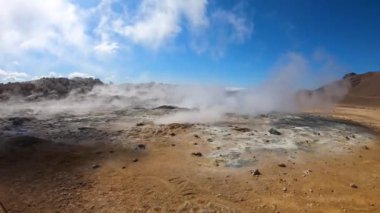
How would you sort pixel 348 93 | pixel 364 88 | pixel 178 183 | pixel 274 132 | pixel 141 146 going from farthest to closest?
pixel 364 88 < pixel 348 93 < pixel 274 132 < pixel 141 146 < pixel 178 183

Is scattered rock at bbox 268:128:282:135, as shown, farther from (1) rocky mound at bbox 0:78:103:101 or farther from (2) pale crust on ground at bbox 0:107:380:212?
(1) rocky mound at bbox 0:78:103:101

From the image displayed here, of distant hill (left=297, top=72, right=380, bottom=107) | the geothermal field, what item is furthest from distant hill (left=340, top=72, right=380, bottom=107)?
the geothermal field

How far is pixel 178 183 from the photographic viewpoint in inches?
351

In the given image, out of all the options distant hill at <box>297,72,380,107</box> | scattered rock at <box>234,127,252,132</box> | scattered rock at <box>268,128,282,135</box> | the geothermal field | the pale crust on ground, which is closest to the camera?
the pale crust on ground

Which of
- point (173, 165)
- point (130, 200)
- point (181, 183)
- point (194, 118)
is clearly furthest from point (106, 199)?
→ point (194, 118)

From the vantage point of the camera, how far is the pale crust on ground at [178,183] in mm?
7672

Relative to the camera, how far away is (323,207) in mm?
7711

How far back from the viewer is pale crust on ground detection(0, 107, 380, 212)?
7.67m

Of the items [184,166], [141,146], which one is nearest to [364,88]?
[141,146]

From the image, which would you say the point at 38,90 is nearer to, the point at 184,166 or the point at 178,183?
the point at 184,166

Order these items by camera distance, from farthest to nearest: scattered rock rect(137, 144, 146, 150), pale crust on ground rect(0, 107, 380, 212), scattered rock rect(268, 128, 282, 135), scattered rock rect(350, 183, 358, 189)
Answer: scattered rock rect(268, 128, 282, 135) < scattered rock rect(137, 144, 146, 150) < scattered rock rect(350, 183, 358, 189) < pale crust on ground rect(0, 107, 380, 212)

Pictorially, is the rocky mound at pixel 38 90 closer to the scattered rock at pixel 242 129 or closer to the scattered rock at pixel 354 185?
the scattered rock at pixel 242 129

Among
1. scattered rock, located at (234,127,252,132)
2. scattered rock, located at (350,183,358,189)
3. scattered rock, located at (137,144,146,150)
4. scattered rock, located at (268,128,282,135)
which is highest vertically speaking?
scattered rock, located at (234,127,252,132)

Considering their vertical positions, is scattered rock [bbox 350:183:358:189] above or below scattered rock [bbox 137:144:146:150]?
below
